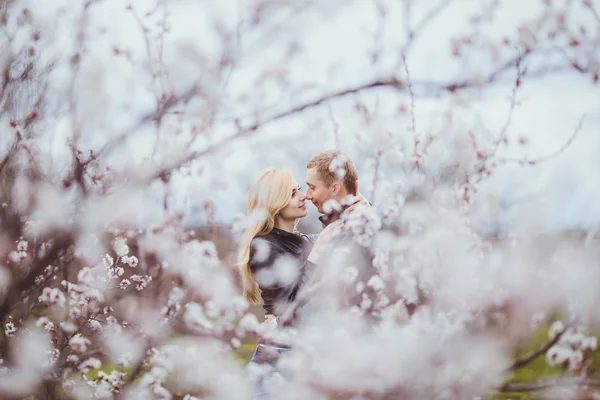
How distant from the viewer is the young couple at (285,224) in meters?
2.57

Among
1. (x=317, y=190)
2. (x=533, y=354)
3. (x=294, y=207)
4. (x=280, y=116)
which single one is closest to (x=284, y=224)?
(x=294, y=207)

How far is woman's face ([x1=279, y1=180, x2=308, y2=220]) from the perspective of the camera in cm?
276

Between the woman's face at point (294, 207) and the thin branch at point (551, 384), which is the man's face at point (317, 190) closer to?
the woman's face at point (294, 207)

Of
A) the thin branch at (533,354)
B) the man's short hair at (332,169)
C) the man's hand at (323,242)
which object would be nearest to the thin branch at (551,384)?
the thin branch at (533,354)

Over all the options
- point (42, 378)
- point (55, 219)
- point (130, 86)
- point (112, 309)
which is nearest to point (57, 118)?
point (130, 86)

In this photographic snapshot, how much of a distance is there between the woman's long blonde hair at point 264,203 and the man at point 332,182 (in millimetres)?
140

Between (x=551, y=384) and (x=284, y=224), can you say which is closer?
(x=551, y=384)

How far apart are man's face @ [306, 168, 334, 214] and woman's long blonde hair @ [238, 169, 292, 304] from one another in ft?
0.39

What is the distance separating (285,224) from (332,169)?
0.39m

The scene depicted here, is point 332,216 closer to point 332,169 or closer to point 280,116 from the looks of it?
point 332,169

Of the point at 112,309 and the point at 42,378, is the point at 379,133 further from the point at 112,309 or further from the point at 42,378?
the point at 42,378

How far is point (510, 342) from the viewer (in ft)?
5.99

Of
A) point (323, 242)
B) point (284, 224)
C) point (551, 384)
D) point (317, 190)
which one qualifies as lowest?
point (551, 384)

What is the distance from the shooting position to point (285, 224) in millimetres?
2799
